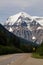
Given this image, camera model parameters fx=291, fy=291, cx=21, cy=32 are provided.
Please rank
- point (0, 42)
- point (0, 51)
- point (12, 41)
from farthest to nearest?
point (12, 41) → point (0, 42) → point (0, 51)

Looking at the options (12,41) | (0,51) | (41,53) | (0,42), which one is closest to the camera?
(41,53)

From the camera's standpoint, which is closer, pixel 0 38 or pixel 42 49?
pixel 42 49

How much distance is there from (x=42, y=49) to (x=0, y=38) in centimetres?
6071

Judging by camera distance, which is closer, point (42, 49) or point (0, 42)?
point (42, 49)

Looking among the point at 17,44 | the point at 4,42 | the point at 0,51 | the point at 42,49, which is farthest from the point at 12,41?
the point at 42,49

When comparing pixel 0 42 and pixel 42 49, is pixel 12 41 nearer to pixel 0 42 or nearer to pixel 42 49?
pixel 0 42

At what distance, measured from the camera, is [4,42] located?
121125 millimetres

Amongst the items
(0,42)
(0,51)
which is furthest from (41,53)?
(0,42)

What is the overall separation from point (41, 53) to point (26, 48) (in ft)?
326

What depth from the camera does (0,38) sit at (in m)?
118

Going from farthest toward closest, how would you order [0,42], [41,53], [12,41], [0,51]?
[12,41] → [0,42] → [0,51] → [41,53]

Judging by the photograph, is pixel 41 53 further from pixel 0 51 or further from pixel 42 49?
pixel 0 51

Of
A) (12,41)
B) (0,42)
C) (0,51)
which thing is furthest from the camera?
(12,41)

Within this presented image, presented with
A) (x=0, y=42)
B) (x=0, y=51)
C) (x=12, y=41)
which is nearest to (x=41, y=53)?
(x=0, y=51)
